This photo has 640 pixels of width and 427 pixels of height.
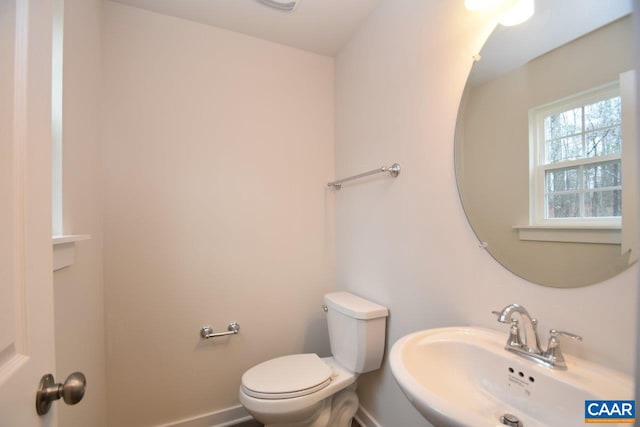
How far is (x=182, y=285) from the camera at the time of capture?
1641 millimetres

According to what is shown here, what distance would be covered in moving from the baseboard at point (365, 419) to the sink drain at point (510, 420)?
3.14 ft

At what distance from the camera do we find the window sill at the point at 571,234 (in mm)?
701

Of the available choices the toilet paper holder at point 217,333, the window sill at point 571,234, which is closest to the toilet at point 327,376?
the toilet paper holder at point 217,333

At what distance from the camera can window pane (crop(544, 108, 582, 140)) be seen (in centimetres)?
78

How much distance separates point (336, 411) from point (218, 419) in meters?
0.74

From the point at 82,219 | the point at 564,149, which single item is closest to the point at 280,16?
the point at 82,219

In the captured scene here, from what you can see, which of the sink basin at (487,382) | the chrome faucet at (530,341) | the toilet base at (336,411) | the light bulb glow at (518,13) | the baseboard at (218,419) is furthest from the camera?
the baseboard at (218,419)

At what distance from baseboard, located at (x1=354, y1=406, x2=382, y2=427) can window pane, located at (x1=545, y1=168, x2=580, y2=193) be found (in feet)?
4.76

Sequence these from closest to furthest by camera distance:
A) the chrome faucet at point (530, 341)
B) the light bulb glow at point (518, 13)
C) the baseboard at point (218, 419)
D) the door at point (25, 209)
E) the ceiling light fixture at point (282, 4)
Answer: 1. the door at point (25, 209)
2. the chrome faucet at point (530, 341)
3. the light bulb glow at point (518, 13)
4. the ceiling light fixture at point (282, 4)
5. the baseboard at point (218, 419)

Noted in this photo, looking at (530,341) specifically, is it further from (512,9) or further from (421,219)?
(512,9)

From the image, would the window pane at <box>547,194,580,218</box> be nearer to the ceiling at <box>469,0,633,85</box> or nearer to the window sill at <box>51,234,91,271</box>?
the ceiling at <box>469,0,633,85</box>

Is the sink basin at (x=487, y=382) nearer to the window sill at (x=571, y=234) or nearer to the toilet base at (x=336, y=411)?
the window sill at (x=571, y=234)

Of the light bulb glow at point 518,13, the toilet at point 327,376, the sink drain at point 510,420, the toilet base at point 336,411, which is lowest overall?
the toilet base at point 336,411

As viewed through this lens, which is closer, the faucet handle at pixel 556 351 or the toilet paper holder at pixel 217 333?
the faucet handle at pixel 556 351
